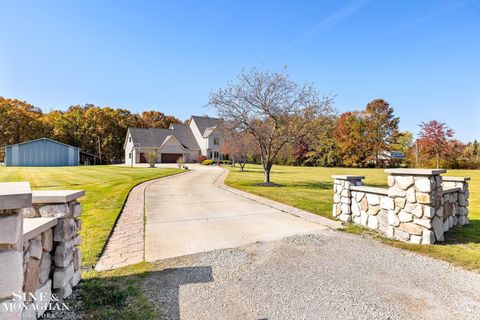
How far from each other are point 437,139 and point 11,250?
3737cm

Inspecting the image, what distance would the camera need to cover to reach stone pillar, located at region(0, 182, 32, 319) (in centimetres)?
150

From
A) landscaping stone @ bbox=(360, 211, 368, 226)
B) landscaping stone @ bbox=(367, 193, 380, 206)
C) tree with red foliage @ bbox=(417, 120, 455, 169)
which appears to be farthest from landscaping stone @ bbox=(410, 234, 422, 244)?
tree with red foliage @ bbox=(417, 120, 455, 169)

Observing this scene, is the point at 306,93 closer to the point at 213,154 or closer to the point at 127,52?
the point at 127,52

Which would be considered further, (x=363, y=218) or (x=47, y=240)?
(x=363, y=218)

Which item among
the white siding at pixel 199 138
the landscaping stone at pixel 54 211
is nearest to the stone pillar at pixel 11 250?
the landscaping stone at pixel 54 211

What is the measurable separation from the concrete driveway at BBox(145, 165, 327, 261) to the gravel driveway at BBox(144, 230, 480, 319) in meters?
0.49

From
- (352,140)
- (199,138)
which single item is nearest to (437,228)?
(352,140)

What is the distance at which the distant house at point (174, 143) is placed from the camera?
130 feet

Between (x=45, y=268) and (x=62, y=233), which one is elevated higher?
(x=62, y=233)

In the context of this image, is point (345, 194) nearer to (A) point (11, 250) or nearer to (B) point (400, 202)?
(B) point (400, 202)

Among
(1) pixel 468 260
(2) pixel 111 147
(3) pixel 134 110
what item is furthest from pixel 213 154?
(1) pixel 468 260

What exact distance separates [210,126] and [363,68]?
31399mm

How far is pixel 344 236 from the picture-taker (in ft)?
16.3

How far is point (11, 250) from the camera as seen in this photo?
1.57 metres
